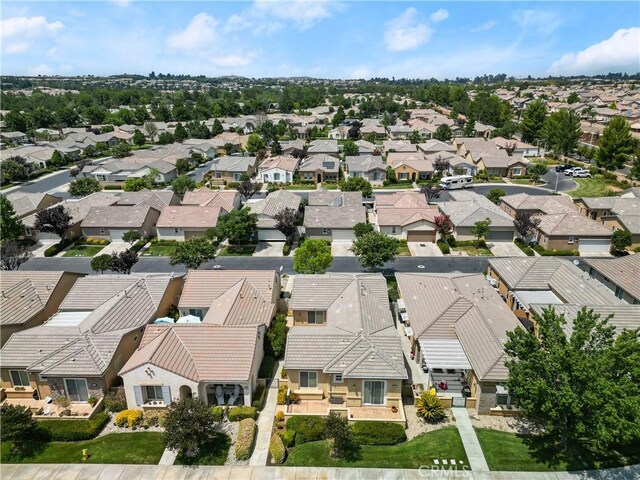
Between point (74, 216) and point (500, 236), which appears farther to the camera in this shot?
point (74, 216)

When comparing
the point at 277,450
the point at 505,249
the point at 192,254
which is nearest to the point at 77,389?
the point at 277,450

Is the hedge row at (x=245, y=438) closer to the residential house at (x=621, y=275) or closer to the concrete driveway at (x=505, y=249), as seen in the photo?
the residential house at (x=621, y=275)

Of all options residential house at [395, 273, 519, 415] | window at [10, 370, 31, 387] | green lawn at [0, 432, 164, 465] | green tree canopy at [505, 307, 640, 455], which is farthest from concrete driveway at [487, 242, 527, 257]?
window at [10, 370, 31, 387]

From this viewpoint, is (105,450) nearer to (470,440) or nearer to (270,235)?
(470,440)

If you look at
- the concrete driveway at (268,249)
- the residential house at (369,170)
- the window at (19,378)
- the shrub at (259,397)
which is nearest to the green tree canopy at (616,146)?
the residential house at (369,170)

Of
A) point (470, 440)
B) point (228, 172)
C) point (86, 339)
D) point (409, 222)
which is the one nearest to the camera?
point (470, 440)

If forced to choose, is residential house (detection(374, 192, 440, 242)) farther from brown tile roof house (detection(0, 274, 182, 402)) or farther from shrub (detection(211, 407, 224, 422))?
shrub (detection(211, 407, 224, 422))
